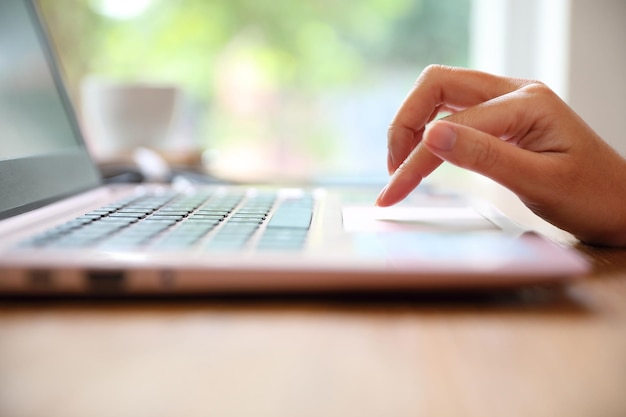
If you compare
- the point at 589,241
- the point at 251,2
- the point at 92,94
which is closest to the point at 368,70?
the point at 251,2

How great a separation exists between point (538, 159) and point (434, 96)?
0.51 feet

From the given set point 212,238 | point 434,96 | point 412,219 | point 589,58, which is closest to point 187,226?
point 212,238

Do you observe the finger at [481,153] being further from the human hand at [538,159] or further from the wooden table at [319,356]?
the wooden table at [319,356]

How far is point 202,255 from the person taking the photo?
14.6 inches

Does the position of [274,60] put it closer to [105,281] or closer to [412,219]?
[412,219]

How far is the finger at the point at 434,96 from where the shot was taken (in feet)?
1.94

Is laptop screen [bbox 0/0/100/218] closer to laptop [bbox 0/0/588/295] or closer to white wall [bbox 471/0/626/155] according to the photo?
laptop [bbox 0/0/588/295]

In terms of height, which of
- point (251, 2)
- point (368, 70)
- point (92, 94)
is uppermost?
point (251, 2)

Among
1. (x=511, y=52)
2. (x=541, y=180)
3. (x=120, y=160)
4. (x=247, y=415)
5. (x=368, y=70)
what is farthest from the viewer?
(x=368, y=70)

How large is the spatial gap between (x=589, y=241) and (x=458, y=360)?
332mm

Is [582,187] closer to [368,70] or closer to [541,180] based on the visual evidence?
[541,180]

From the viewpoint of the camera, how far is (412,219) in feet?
1.74

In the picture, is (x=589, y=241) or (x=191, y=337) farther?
(x=589, y=241)

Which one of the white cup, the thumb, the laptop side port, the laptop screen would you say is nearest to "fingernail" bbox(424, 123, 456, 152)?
the thumb
